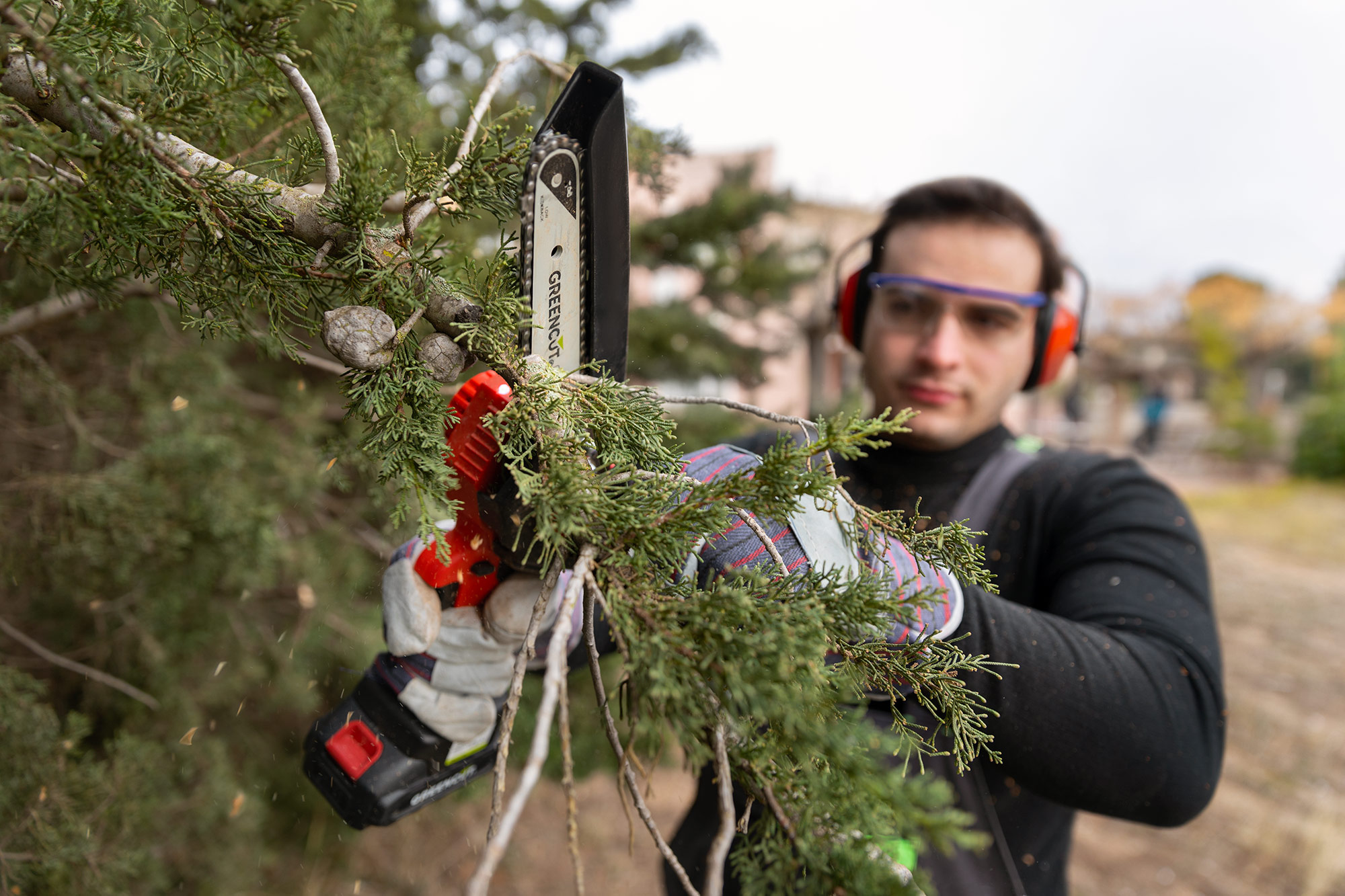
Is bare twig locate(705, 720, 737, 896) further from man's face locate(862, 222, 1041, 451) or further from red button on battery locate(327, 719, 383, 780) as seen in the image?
man's face locate(862, 222, 1041, 451)

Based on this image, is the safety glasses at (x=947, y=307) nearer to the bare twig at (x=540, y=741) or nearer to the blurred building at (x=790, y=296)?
the blurred building at (x=790, y=296)

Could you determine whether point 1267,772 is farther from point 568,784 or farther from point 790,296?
point 568,784

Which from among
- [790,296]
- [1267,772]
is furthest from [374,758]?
[1267,772]

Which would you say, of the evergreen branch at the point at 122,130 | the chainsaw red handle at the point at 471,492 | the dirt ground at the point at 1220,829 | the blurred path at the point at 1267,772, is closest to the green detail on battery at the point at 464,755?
the chainsaw red handle at the point at 471,492

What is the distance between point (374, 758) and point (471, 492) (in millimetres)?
535

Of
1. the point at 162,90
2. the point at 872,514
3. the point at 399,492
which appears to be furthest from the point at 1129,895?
the point at 162,90

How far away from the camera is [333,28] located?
145 cm

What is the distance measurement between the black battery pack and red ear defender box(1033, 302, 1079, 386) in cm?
182

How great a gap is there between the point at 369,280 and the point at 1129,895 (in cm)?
514

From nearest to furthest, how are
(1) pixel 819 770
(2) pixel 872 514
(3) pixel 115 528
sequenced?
1. (1) pixel 819 770
2. (2) pixel 872 514
3. (3) pixel 115 528

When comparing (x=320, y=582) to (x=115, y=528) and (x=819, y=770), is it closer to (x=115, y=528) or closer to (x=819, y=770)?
(x=115, y=528)

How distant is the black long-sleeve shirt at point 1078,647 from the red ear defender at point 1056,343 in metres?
0.24

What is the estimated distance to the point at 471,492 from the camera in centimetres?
95

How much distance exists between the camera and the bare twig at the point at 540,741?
1.66 ft
